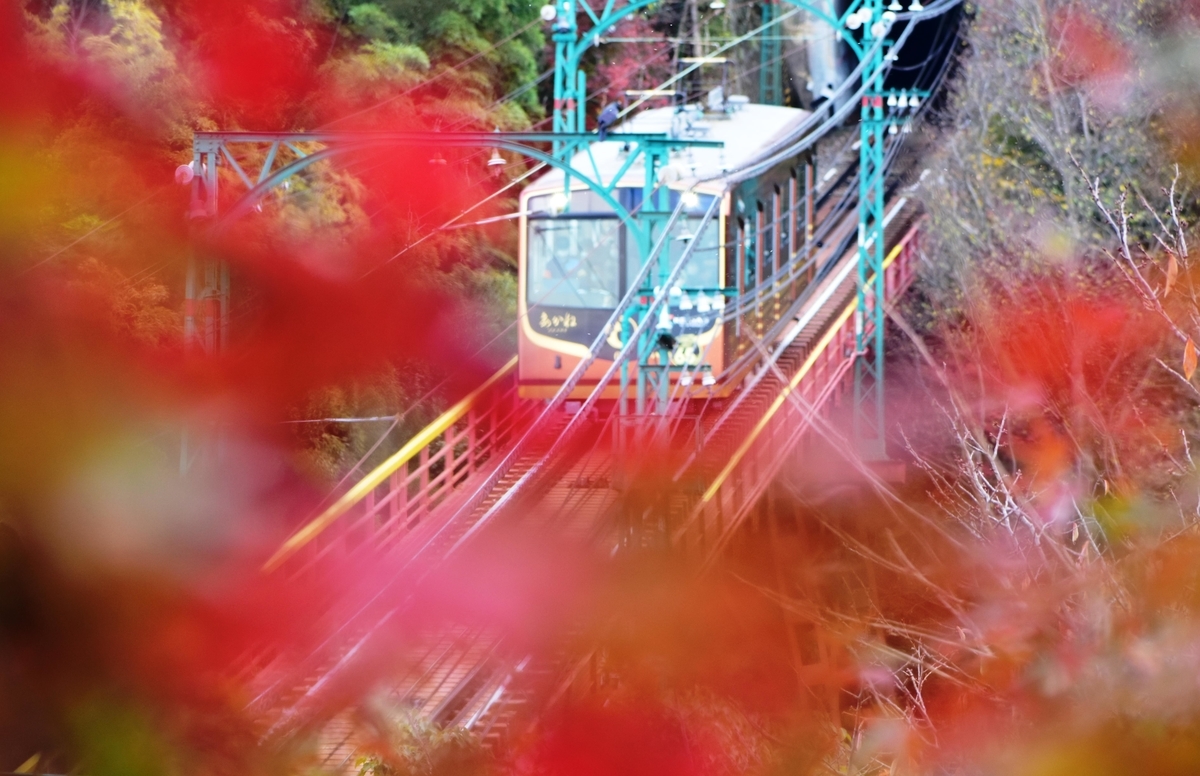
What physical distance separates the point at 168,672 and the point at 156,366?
2613mm

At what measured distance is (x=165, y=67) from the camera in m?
8.95

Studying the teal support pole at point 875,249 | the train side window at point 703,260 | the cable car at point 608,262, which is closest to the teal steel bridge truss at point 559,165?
the teal support pole at point 875,249

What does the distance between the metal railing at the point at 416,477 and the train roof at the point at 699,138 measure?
2.34 meters

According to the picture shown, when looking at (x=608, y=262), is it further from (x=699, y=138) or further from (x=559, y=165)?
(x=559, y=165)

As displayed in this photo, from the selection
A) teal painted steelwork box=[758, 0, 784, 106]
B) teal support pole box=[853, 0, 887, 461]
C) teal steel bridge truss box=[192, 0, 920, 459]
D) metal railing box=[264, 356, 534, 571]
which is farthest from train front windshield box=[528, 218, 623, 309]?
teal painted steelwork box=[758, 0, 784, 106]

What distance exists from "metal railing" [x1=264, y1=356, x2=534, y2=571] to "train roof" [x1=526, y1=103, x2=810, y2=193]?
234 centimetres

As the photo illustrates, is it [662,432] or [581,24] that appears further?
[581,24]

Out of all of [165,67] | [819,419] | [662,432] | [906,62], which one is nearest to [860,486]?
[819,419]

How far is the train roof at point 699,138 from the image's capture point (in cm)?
1169

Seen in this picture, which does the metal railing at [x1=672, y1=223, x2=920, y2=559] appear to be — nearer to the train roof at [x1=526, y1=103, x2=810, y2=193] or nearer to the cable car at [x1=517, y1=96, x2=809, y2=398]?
the cable car at [x1=517, y1=96, x2=809, y2=398]

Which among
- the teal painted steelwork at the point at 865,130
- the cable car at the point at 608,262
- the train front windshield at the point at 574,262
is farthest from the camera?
the train front windshield at the point at 574,262

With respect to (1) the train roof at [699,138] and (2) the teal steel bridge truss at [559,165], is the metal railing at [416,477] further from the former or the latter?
→ (1) the train roof at [699,138]

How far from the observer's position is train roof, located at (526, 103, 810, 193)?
1169cm

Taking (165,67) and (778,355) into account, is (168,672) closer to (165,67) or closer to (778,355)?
(165,67)
